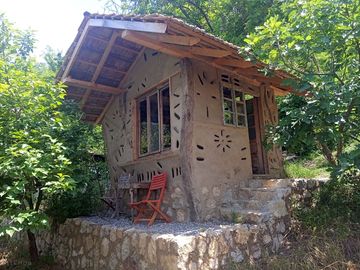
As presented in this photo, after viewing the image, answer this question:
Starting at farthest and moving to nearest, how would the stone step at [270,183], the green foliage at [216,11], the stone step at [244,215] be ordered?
the green foliage at [216,11]
the stone step at [270,183]
the stone step at [244,215]

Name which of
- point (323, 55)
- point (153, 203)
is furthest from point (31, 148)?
Answer: point (323, 55)

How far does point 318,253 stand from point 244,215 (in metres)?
1.12

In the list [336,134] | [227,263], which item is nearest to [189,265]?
[227,263]

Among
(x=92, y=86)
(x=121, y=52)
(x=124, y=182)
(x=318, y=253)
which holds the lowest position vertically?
(x=318, y=253)

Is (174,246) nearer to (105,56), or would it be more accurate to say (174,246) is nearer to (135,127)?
(135,127)

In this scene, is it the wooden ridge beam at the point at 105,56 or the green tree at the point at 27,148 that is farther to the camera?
the wooden ridge beam at the point at 105,56

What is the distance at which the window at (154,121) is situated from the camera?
6.00 metres

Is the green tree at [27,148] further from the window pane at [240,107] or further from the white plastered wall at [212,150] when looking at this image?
the window pane at [240,107]

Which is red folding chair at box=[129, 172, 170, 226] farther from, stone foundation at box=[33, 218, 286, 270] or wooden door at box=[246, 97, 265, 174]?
wooden door at box=[246, 97, 265, 174]

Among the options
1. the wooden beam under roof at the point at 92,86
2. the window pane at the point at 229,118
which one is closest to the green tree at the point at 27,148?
the wooden beam under roof at the point at 92,86

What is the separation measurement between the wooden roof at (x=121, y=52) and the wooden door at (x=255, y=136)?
57 centimetres

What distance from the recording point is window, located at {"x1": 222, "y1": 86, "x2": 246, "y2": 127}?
19.8ft

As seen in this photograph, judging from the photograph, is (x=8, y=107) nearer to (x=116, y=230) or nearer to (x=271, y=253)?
(x=116, y=230)

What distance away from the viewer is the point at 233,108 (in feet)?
20.1
